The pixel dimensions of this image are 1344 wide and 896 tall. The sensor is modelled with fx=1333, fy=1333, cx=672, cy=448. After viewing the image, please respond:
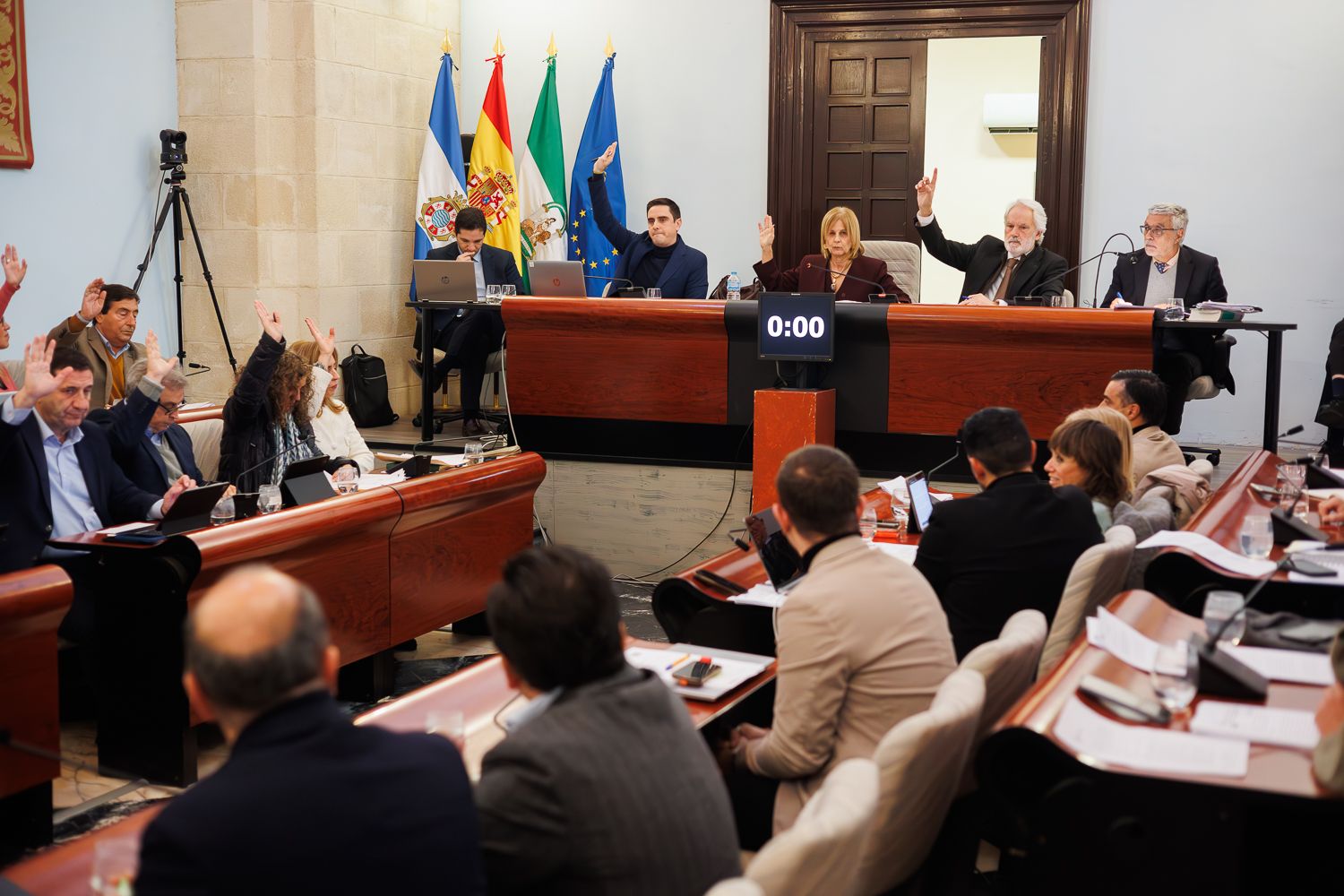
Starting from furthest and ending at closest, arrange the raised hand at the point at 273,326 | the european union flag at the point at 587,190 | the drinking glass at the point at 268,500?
the european union flag at the point at 587,190 < the raised hand at the point at 273,326 < the drinking glass at the point at 268,500

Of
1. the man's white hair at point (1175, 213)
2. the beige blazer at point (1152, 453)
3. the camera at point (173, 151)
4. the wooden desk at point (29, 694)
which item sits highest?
the camera at point (173, 151)

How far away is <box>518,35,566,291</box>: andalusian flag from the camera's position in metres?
9.02

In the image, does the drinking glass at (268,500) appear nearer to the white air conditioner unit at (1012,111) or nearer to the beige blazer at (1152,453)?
the beige blazer at (1152,453)

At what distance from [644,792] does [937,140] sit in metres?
10.3

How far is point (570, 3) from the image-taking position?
9.01 m

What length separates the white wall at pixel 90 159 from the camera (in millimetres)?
7086

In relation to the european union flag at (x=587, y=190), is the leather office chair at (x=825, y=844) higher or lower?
lower

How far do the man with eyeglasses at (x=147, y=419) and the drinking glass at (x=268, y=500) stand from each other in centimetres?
53

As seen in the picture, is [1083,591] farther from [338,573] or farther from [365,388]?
[365,388]

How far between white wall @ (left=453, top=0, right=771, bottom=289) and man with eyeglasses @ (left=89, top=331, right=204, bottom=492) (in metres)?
4.88

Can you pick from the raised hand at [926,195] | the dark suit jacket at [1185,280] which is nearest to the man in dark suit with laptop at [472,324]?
the raised hand at [926,195]

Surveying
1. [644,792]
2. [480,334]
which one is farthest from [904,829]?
[480,334]

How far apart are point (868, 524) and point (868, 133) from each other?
16.8 ft

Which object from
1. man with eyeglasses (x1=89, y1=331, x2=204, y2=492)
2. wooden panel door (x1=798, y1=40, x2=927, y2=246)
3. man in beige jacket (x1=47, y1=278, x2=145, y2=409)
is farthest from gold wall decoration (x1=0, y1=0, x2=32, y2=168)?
wooden panel door (x1=798, y1=40, x2=927, y2=246)
